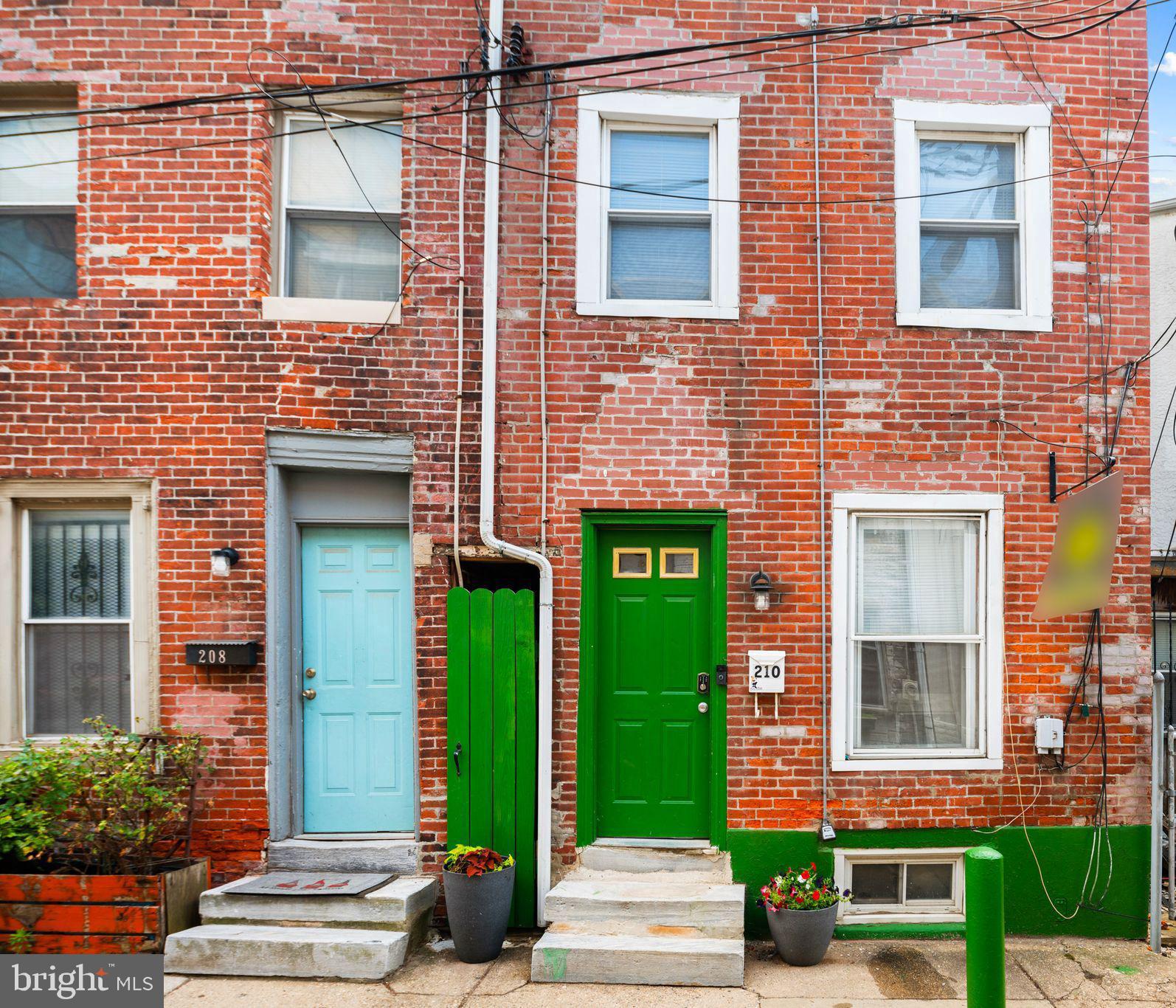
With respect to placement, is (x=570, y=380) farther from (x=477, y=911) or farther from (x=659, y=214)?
(x=477, y=911)

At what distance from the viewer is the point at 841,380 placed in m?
5.63

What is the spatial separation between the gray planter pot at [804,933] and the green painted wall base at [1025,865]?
457mm

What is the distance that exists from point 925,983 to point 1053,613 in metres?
2.41

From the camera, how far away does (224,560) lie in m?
5.43

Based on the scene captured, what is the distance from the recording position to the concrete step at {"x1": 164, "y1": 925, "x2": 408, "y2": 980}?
4.75 meters

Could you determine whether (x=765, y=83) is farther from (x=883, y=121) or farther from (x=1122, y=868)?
(x=1122, y=868)

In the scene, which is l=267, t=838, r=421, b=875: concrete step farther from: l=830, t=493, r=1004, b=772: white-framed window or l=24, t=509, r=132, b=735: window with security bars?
l=830, t=493, r=1004, b=772: white-framed window

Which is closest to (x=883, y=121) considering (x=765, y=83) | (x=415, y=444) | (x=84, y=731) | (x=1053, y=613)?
(x=765, y=83)

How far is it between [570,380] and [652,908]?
3.47 m

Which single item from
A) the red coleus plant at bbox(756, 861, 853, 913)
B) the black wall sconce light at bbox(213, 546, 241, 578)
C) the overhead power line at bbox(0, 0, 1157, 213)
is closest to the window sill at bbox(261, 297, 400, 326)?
the overhead power line at bbox(0, 0, 1157, 213)

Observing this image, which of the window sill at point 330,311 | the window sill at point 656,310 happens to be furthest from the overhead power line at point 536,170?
the window sill at point 330,311

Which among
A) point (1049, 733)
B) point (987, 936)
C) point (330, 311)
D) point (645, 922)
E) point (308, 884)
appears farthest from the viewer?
point (330, 311)

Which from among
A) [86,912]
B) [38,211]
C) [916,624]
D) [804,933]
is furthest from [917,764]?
[38,211]

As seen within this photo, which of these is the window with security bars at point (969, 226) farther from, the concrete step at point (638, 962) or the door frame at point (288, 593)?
the concrete step at point (638, 962)
